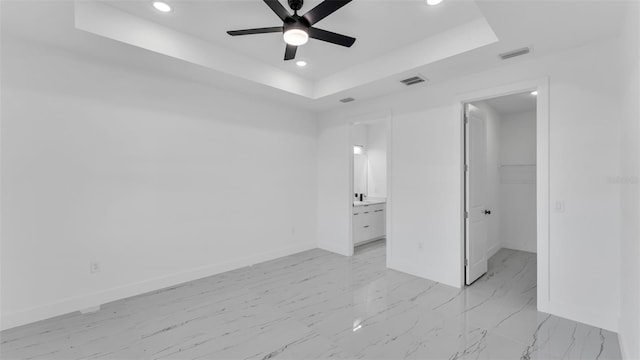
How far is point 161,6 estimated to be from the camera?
2625 millimetres

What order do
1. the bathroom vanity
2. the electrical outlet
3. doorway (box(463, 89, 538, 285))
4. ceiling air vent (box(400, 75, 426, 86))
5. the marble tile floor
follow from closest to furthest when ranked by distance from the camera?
1. the marble tile floor
2. the electrical outlet
3. ceiling air vent (box(400, 75, 426, 86))
4. doorway (box(463, 89, 538, 285))
5. the bathroom vanity

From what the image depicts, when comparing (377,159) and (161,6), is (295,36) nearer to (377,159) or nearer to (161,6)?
(161,6)

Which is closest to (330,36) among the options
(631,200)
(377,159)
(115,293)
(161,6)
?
(161,6)

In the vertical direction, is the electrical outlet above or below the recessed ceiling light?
below

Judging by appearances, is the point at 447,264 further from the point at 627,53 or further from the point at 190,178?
the point at 190,178

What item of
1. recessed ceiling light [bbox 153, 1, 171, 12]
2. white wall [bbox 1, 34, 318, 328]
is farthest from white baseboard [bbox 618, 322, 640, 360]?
recessed ceiling light [bbox 153, 1, 171, 12]

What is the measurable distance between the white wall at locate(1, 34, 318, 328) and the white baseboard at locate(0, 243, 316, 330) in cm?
1

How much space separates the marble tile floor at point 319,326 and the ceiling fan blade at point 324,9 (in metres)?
2.71

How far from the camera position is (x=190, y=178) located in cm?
387

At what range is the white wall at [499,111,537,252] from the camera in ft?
16.9

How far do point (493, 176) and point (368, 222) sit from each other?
2457mm

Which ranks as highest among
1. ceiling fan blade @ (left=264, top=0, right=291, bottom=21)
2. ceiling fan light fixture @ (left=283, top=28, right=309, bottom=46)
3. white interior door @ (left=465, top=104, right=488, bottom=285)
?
ceiling fan blade @ (left=264, top=0, right=291, bottom=21)

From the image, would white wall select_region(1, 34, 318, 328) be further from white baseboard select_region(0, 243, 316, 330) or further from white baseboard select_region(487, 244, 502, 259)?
white baseboard select_region(487, 244, 502, 259)

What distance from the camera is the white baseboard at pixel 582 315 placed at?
2.55 metres
